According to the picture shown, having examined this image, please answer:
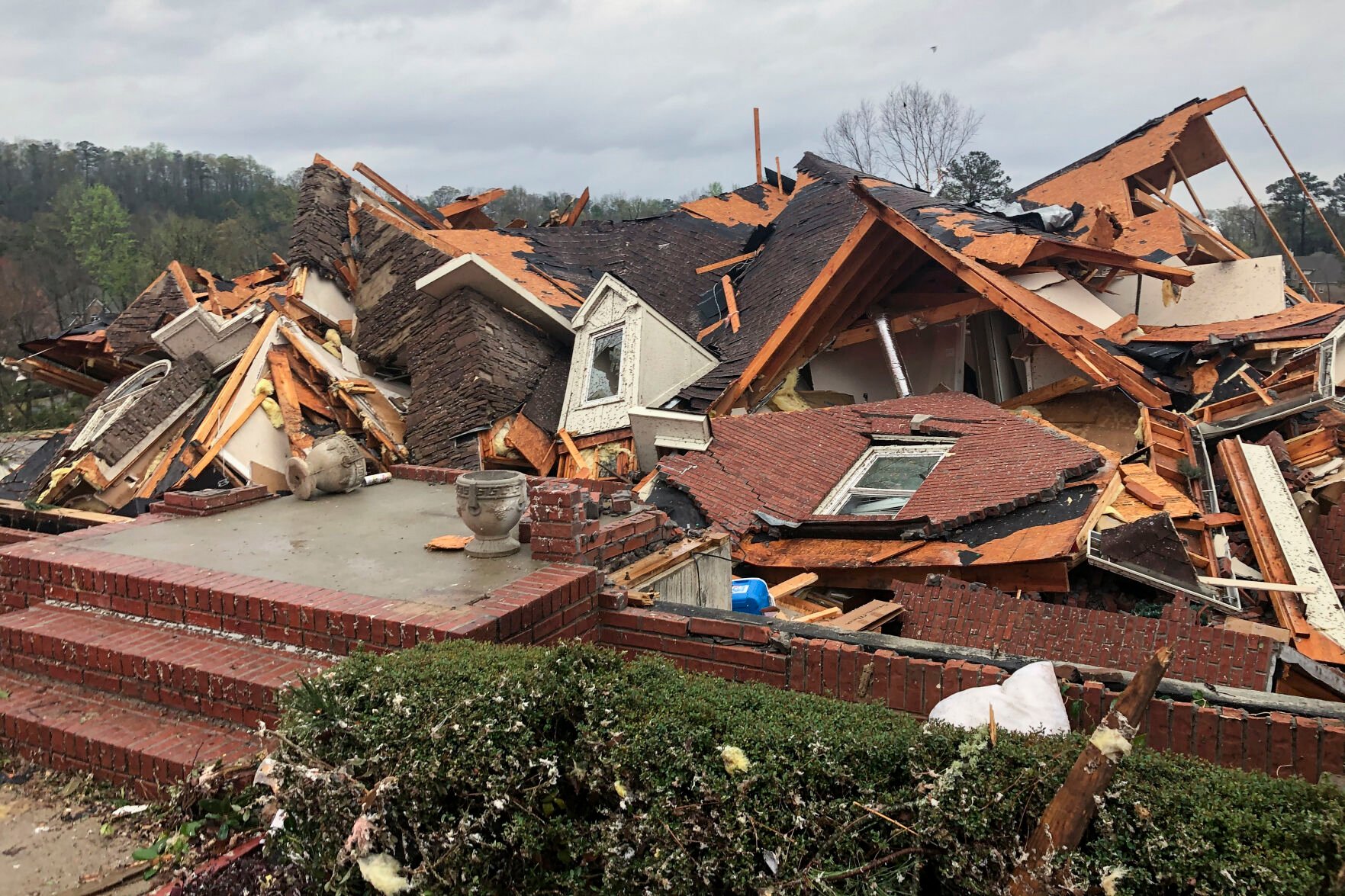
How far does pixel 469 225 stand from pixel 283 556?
48.5 ft

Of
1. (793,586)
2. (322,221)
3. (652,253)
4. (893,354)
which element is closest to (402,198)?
(322,221)

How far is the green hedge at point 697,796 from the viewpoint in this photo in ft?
7.59

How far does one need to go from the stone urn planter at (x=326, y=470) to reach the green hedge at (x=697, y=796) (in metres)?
4.05

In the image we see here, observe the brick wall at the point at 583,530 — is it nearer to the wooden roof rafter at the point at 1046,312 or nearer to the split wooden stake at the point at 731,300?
the wooden roof rafter at the point at 1046,312

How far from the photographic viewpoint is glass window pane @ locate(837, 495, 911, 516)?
8.34 m

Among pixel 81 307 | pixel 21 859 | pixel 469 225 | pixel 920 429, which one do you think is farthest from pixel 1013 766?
pixel 81 307

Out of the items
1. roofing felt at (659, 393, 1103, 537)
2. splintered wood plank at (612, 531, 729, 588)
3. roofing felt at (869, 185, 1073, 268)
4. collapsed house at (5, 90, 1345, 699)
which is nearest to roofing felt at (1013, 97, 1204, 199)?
collapsed house at (5, 90, 1345, 699)

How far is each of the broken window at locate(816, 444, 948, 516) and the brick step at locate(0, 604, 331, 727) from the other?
556cm

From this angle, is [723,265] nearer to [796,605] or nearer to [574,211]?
[574,211]

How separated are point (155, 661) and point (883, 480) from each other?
6.74 meters

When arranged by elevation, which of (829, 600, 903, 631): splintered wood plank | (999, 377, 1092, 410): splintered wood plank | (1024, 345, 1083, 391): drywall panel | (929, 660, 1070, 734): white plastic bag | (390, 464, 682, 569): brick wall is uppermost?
(1024, 345, 1083, 391): drywall panel

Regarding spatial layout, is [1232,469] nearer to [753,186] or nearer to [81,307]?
[753,186]

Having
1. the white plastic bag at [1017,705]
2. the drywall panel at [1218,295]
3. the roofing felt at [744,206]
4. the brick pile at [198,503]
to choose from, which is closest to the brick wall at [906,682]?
the white plastic bag at [1017,705]

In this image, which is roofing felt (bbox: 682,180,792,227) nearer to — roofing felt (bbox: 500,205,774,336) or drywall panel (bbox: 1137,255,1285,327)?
roofing felt (bbox: 500,205,774,336)
